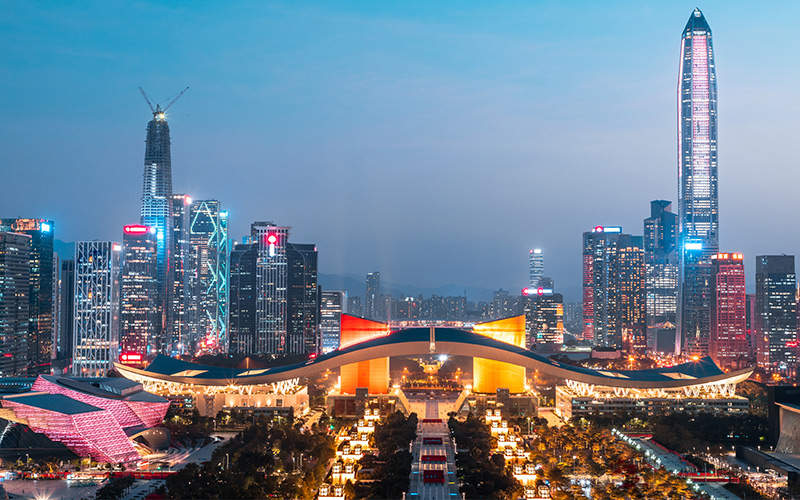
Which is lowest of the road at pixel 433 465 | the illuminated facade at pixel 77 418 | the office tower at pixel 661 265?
the road at pixel 433 465

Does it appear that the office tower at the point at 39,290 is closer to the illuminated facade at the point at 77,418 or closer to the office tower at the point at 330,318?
the office tower at the point at 330,318

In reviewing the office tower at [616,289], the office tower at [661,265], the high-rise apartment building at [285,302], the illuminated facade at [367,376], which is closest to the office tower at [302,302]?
the high-rise apartment building at [285,302]

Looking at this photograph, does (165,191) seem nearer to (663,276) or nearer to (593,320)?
(593,320)

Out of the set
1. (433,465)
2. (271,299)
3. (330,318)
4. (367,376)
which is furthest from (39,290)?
(433,465)

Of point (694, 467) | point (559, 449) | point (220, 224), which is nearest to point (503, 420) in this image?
point (559, 449)

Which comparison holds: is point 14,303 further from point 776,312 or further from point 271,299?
point 776,312

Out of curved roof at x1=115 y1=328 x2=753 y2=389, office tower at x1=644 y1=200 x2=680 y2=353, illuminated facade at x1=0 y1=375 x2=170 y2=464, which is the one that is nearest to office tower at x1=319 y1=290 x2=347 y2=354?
office tower at x1=644 y1=200 x2=680 y2=353
